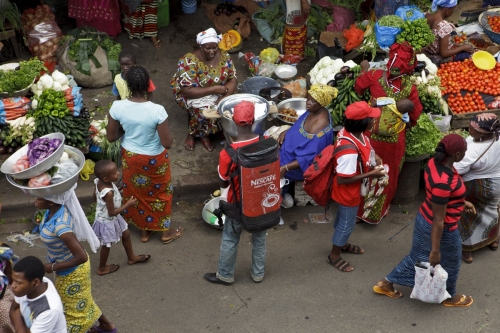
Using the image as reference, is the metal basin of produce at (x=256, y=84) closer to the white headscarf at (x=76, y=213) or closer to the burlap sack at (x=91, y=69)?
the burlap sack at (x=91, y=69)

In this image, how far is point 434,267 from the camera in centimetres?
524

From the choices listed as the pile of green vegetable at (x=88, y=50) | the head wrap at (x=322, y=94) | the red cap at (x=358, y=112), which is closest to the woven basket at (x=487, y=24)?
the head wrap at (x=322, y=94)

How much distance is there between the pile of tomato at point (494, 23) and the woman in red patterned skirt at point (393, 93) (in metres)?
2.92

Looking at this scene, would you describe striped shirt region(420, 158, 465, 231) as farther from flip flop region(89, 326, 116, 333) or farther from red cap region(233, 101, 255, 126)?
flip flop region(89, 326, 116, 333)

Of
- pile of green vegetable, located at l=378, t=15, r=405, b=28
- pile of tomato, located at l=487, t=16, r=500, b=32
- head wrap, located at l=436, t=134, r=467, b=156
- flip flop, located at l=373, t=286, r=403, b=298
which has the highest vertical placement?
head wrap, located at l=436, t=134, r=467, b=156

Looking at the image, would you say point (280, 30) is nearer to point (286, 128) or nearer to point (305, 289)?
point (286, 128)

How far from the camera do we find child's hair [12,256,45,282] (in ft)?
12.7

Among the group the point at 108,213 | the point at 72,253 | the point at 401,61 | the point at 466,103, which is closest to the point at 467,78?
the point at 466,103

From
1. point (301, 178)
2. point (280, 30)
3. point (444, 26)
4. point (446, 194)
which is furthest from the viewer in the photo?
point (280, 30)

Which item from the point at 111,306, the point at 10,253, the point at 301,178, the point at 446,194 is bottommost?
the point at 111,306

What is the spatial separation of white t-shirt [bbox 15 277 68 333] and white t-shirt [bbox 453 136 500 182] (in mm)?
3449

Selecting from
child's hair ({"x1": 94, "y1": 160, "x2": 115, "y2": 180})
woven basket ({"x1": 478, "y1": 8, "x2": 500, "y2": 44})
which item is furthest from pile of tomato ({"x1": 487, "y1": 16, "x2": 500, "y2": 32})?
child's hair ({"x1": 94, "y1": 160, "x2": 115, "y2": 180})

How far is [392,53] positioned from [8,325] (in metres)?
4.23

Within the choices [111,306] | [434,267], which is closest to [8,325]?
[111,306]
